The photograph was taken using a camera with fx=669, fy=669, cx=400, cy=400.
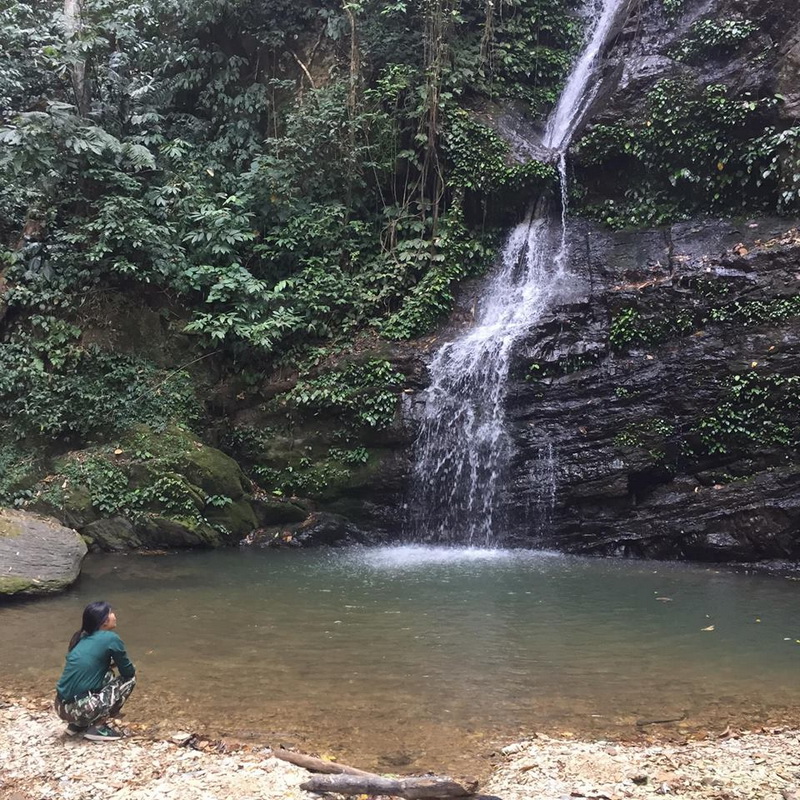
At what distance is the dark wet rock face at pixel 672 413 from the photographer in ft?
31.8

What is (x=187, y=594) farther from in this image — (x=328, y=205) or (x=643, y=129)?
(x=643, y=129)

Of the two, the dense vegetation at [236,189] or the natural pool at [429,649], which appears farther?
the dense vegetation at [236,189]

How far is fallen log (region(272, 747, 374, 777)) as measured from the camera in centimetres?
387

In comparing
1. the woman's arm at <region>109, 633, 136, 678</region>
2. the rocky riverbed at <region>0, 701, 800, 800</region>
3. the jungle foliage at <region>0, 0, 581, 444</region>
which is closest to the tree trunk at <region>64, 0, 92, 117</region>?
the jungle foliage at <region>0, 0, 581, 444</region>

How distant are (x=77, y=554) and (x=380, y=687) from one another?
17.1 feet

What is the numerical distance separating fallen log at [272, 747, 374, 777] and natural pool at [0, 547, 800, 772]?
257mm

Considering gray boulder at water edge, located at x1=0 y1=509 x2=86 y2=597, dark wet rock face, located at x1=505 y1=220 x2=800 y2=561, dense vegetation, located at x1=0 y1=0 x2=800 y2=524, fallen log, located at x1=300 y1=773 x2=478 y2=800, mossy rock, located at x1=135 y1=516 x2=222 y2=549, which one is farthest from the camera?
dense vegetation, located at x1=0 y1=0 x2=800 y2=524

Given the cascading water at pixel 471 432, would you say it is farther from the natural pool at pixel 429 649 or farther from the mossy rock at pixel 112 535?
the mossy rock at pixel 112 535

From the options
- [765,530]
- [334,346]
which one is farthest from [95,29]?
[765,530]

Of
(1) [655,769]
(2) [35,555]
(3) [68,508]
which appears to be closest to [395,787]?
(1) [655,769]

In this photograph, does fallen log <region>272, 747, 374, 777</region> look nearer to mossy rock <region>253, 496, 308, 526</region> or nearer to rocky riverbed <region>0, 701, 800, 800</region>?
rocky riverbed <region>0, 701, 800, 800</region>

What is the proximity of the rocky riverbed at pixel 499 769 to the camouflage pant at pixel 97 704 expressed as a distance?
6.3 inches

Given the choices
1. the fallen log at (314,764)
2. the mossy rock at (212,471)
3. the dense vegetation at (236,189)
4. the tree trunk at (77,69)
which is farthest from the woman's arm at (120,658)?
the tree trunk at (77,69)

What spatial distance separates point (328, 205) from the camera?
13938mm
